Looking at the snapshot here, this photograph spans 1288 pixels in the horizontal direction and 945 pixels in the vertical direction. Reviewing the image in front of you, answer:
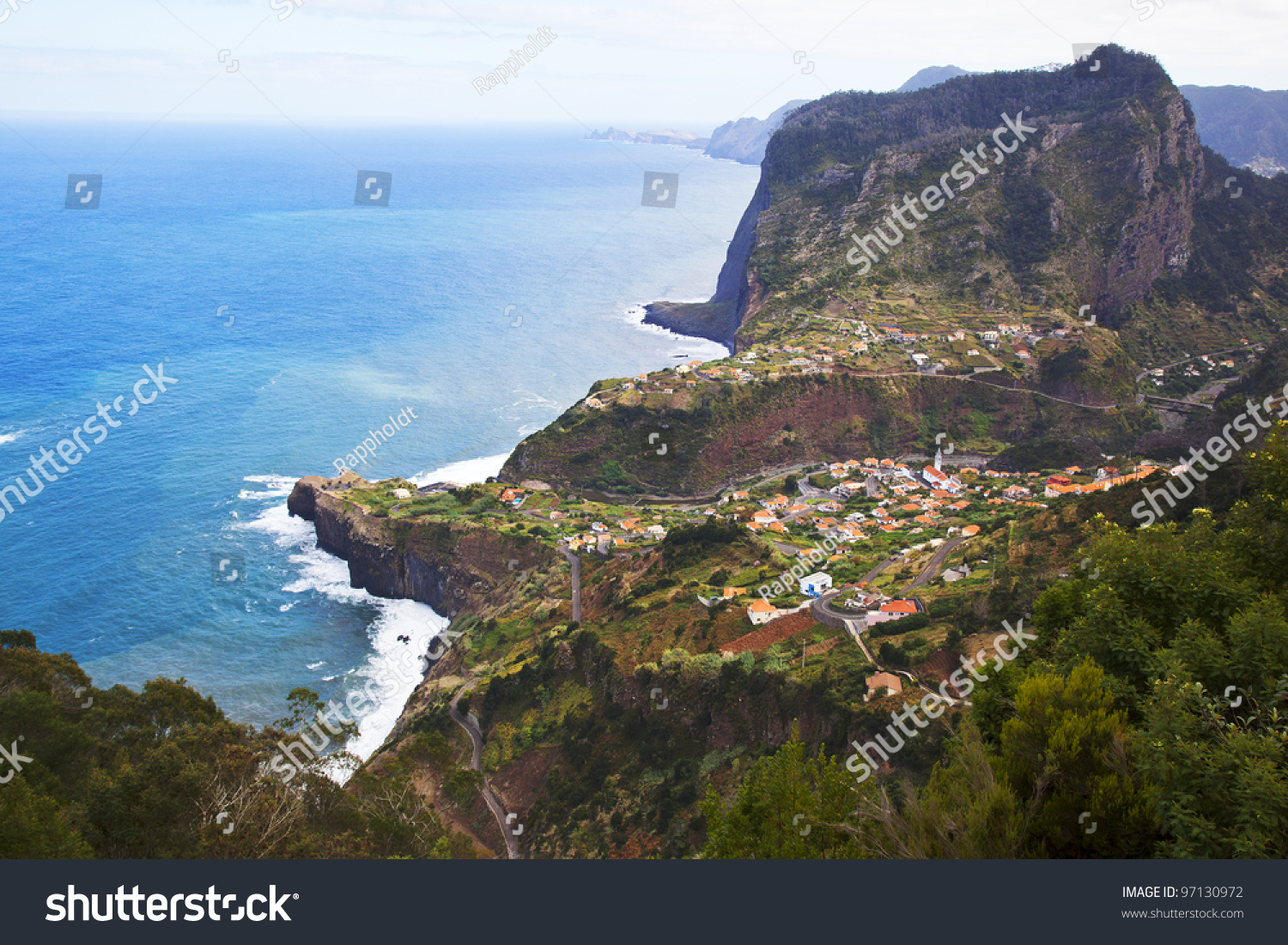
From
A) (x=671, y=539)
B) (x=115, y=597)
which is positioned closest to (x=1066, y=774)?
(x=671, y=539)

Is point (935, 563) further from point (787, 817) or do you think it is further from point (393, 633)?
point (393, 633)

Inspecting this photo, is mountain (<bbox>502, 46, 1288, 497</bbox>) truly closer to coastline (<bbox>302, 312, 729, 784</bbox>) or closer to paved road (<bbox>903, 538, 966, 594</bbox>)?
coastline (<bbox>302, 312, 729, 784</bbox>)

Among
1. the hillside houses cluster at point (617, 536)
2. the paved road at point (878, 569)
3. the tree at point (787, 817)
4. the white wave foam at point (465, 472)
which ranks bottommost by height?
the white wave foam at point (465, 472)

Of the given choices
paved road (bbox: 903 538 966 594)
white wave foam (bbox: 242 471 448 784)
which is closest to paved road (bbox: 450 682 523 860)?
white wave foam (bbox: 242 471 448 784)

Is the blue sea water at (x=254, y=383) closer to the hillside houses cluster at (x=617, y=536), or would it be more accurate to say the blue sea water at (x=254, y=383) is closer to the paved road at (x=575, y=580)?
the paved road at (x=575, y=580)

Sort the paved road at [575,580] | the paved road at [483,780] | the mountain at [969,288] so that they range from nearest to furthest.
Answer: the paved road at [483,780] → the paved road at [575,580] → the mountain at [969,288]

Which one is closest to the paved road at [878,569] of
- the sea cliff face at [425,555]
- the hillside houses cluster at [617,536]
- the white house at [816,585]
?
the white house at [816,585]
